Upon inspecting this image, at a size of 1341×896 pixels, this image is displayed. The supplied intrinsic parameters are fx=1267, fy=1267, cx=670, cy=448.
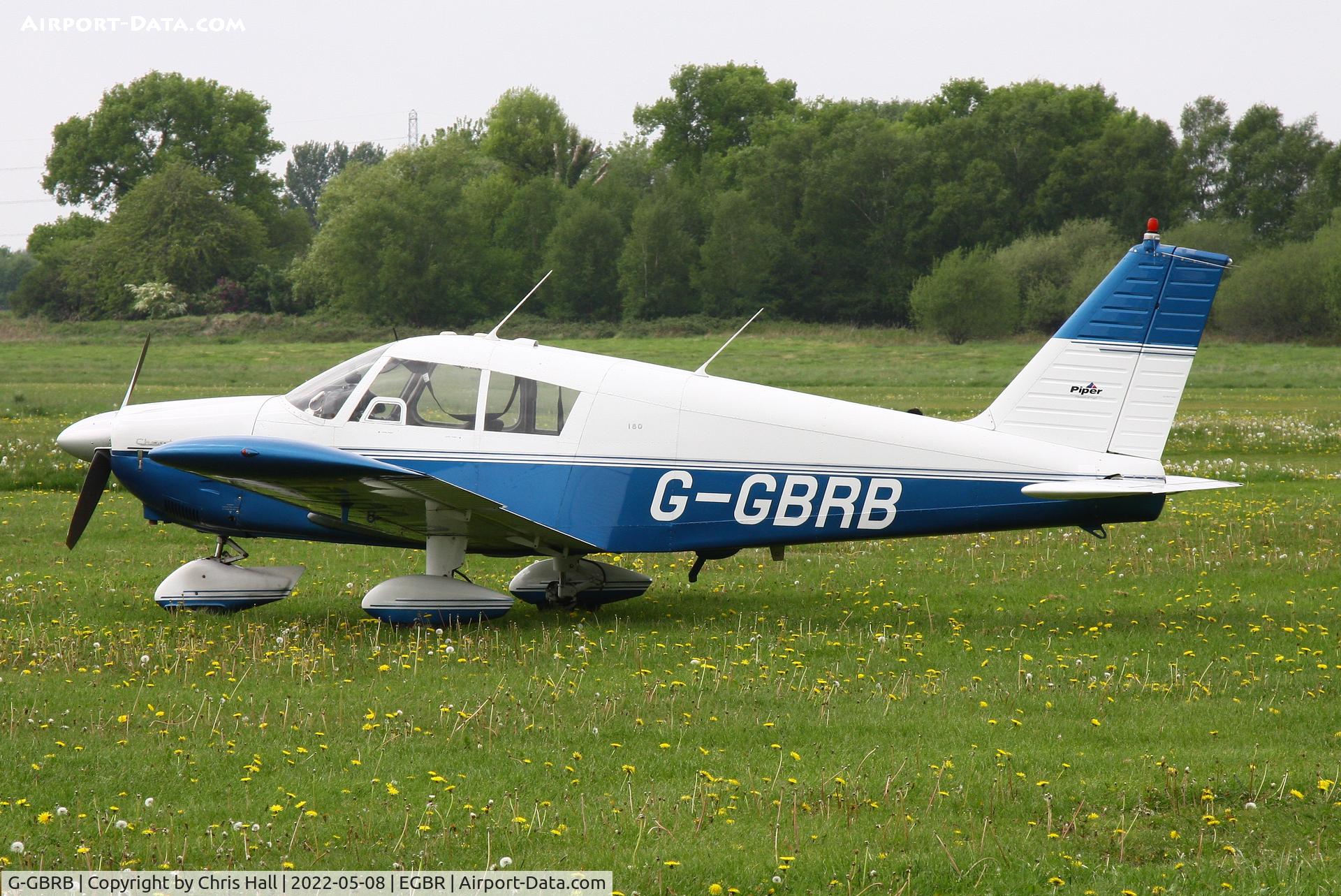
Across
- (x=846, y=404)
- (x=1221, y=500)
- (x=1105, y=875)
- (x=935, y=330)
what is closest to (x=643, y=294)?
(x=935, y=330)

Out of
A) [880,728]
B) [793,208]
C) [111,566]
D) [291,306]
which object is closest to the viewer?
[880,728]

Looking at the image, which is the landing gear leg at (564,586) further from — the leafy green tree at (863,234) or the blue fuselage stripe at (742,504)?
the leafy green tree at (863,234)

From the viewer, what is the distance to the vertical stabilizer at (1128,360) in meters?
9.70

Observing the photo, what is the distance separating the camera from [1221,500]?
673 inches

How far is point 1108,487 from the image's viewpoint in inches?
365

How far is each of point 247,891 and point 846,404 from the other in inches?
255

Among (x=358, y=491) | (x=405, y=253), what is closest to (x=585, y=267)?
(x=405, y=253)

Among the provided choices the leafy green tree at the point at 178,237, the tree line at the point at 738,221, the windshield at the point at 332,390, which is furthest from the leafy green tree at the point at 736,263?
the windshield at the point at 332,390

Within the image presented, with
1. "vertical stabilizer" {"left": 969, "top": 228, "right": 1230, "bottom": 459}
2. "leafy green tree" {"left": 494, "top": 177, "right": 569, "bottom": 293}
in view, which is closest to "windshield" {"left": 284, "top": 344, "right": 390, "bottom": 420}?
"vertical stabilizer" {"left": 969, "top": 228, "right": 1230, "bottom": 459}

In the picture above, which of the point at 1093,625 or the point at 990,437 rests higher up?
the point at 990,437

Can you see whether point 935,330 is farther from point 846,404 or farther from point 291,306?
point 846,404

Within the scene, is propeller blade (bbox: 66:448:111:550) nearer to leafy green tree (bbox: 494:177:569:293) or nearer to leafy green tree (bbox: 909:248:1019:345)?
leafy green tree (bbox: 909:248:1019:345)

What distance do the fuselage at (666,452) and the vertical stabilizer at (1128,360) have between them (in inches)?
7.8

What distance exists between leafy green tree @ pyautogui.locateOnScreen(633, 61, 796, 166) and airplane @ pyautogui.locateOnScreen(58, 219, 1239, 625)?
301ft
